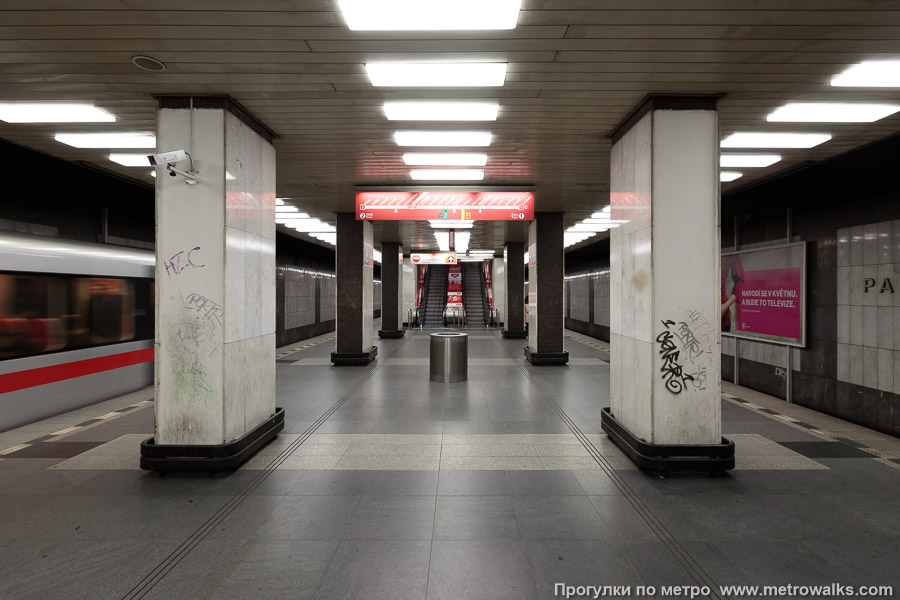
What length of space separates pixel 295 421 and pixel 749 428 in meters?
6.04

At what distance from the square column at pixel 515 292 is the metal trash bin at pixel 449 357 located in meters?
7.85

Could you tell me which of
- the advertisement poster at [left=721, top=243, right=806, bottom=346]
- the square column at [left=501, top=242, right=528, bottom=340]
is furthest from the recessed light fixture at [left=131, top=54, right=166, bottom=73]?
the square column at [left=501, top=242, right=528, bottom=340]

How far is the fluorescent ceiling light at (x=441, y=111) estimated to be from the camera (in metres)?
4.40

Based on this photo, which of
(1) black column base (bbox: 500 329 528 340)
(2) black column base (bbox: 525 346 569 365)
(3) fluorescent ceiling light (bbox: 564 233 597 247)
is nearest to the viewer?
(2) black column base (bbox: 525 346 569 365)

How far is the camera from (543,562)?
2.76m

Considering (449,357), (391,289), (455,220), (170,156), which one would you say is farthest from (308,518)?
(391,289)

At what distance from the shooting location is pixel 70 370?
6297 millimetres

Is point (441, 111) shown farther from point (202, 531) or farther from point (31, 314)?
point (31, 314)

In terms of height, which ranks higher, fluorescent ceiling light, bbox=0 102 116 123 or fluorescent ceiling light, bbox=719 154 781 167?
fluorescent ceiling light, bbox=0 102 116 123

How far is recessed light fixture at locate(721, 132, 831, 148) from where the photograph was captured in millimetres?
5043

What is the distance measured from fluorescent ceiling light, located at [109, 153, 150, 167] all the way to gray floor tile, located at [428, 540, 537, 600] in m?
6.34

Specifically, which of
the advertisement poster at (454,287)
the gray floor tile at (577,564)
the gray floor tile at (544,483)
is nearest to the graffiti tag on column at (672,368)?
the gray floor tile at (544,483)

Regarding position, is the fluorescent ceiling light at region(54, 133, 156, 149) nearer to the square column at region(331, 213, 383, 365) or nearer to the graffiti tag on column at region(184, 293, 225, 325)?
the graffiti tag on column at region(184, 293, 225, 325)

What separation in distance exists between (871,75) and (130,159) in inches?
335
